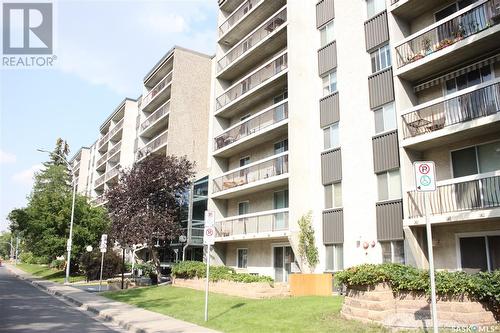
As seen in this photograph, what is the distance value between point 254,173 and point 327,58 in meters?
8.55

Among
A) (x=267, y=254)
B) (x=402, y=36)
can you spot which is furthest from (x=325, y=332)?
(x=267, y=254)

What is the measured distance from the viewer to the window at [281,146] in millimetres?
26641

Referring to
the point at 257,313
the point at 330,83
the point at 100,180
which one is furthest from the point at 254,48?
the point at 100,180

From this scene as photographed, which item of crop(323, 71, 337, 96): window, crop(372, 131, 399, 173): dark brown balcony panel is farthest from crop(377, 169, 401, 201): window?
crop(323, 71, 337, 96): window

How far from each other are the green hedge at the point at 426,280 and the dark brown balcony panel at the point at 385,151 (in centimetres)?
751

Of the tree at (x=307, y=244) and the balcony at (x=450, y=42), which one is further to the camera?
the tree at (x=307, y=244)

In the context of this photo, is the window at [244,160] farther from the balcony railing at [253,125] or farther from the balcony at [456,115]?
the balcony at [456,115]

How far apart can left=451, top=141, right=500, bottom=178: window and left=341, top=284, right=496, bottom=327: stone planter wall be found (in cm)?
664

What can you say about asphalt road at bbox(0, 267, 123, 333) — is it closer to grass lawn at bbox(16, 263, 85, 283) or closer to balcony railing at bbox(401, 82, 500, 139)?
balcony railing at bbox(401, 82, 500, 139)

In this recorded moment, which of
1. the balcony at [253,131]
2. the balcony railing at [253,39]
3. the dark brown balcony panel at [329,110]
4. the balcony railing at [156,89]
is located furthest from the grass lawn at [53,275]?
the dark brown balcony panel at [329,110]

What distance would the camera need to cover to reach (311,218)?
23.0 metres

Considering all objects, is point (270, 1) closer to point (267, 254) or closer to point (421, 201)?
point (267, 254)

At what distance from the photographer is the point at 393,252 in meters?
18.4

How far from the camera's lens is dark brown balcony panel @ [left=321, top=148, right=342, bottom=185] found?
2201 cm
